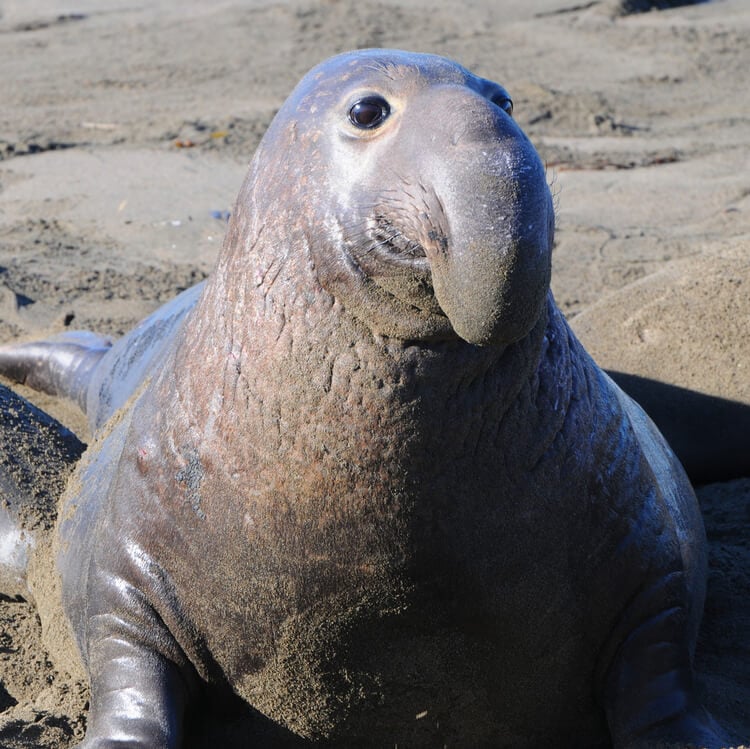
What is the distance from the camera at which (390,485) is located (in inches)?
97.8

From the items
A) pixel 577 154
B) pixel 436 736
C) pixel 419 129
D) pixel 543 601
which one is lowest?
pixel 577 154

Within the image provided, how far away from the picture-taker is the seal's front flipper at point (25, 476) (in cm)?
384

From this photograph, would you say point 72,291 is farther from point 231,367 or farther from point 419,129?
point 419,129

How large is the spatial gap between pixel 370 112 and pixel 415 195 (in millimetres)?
251

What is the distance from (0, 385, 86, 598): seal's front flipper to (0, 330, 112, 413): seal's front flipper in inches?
35.3

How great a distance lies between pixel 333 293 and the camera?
2.41 metres

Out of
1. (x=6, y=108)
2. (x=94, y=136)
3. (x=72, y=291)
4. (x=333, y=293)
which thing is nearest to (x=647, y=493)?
(x=333, y=293)

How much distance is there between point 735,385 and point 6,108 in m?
7.40

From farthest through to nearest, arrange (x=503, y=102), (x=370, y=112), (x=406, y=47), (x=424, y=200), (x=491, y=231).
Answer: (x=406, y=47), (x=503, y=102), (x=370, y=112), (x=424, y=200), (x=491, y=231)

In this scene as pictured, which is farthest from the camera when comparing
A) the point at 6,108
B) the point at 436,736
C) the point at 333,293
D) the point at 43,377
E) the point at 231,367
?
the point at 6,108

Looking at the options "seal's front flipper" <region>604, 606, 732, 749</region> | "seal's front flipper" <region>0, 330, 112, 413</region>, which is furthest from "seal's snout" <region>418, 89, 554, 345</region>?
"seal's front flipper" <region>0, 330, 112, 413</region>

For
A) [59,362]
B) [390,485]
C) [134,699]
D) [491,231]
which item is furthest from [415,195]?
[59,362]

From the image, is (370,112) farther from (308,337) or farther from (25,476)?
(25,476)

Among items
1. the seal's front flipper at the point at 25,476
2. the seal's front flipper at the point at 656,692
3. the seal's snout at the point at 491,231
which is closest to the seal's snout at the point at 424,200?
the seal's snout at the point at 491,231
